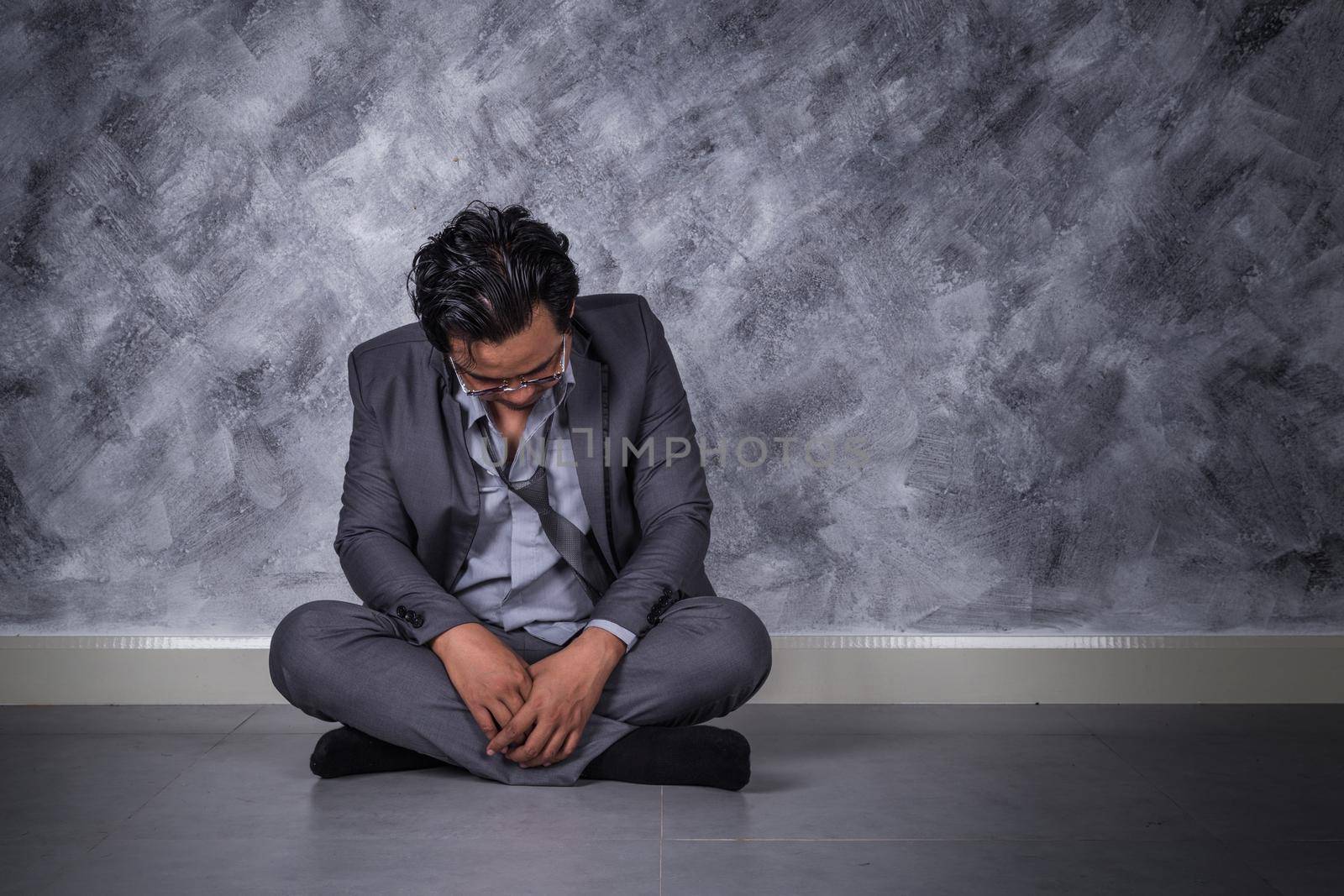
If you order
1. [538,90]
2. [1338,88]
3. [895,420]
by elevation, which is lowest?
[895,420]

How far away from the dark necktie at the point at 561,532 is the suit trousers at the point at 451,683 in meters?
0.18

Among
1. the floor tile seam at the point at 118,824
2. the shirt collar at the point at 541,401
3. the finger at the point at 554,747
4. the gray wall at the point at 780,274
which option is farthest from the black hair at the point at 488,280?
the floor tile seam at the point at 118,824

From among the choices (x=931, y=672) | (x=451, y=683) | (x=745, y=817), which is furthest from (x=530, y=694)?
(x=931, y=672)

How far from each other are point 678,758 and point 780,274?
111cm

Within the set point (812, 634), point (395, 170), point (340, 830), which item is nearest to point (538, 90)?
point (395, 170)

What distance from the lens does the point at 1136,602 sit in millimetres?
2516

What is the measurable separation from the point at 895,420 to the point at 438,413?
3.35ft

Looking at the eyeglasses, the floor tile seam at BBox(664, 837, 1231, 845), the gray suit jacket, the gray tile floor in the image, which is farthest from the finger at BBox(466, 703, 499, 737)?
the eyeglasses

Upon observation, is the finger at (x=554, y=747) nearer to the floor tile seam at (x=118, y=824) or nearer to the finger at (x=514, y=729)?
the finger at (x=514, y=729)

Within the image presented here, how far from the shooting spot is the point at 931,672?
2504 mm

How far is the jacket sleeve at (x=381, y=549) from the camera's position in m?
1.84

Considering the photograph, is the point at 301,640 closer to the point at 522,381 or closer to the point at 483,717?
the point at 483,717

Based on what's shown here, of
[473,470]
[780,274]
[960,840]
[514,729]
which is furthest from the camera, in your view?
[780,274]

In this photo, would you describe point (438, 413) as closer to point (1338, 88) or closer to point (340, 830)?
point (340, 830)
